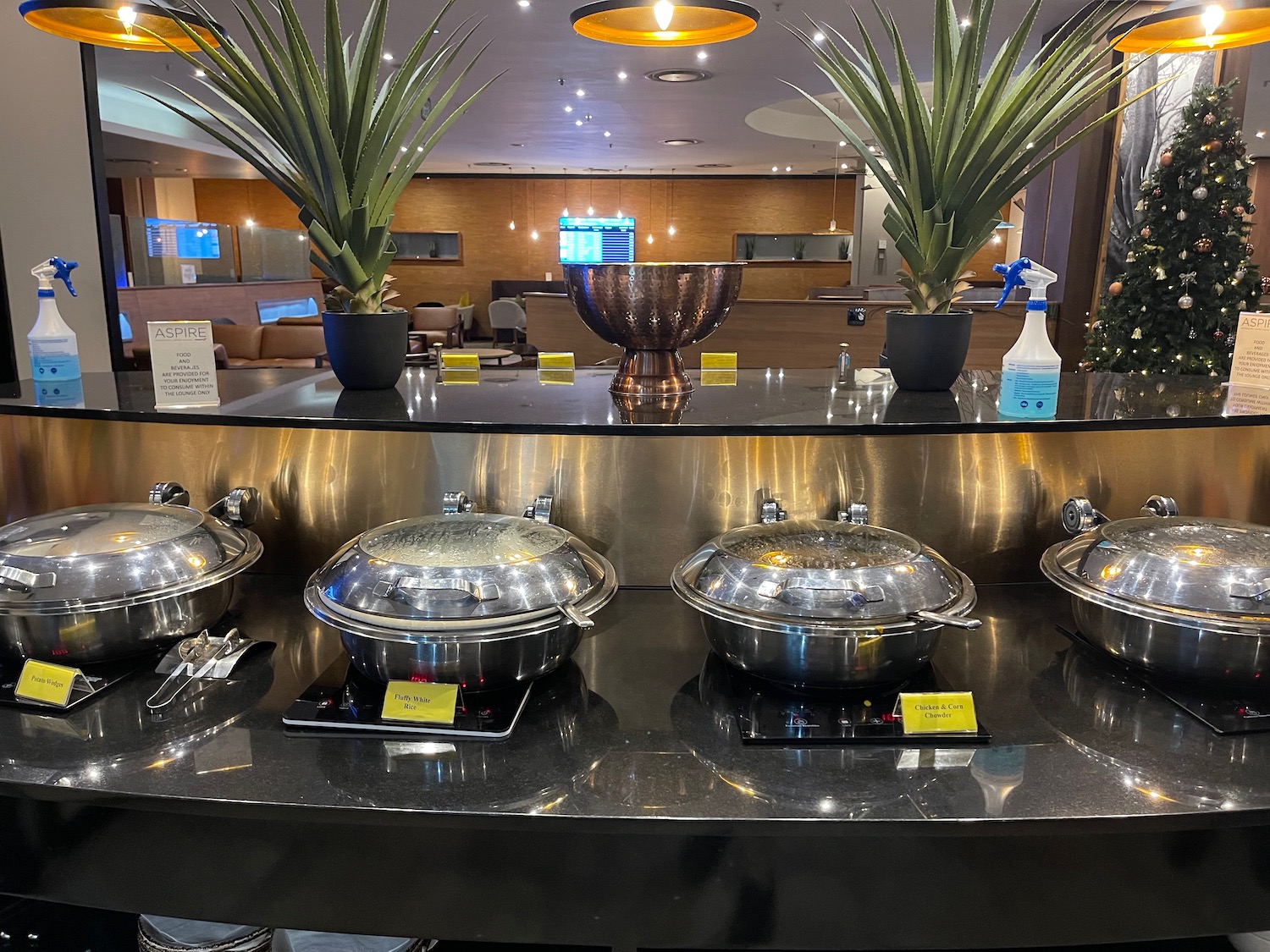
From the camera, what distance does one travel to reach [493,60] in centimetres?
623

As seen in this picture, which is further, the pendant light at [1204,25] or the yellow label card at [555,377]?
the pendant light at [1204,25]

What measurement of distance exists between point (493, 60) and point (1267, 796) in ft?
21.3

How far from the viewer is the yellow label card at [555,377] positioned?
1757 mm

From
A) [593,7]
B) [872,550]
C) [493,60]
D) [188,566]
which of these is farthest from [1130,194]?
[188,566]

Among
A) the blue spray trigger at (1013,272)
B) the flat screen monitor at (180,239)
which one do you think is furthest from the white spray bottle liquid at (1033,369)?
the flat screen monitor at (180,239)

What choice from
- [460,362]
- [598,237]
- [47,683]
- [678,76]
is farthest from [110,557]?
[598,237]

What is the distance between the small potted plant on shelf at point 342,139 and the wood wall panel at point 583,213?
13.0m

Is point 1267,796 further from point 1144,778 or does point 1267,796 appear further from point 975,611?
point 975,611

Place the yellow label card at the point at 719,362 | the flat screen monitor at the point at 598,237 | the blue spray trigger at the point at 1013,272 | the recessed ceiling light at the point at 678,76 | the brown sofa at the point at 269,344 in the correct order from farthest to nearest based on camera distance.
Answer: the flat screen monitor at the point at 598,237, the brown sofa at the point at 269,344, the recessed ceiling light at the point at 678,76, the yellow label card at the point at 719,362, the blue spray trigger at the point at 1013,272

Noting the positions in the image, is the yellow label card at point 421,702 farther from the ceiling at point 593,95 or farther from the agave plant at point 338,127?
the ceiling at point 593,95

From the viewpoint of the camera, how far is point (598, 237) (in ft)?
49.0

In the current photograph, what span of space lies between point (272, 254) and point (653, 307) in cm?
1107

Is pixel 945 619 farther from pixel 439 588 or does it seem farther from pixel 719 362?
pixel 719 362

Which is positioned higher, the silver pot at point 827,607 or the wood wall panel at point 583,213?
the wood wall panel at point 583,213
